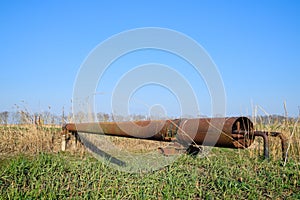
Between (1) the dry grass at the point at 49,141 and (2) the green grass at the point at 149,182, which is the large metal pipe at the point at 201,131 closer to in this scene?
(2) the green grass at the point at 149,182

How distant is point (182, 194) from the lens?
8.83 ft

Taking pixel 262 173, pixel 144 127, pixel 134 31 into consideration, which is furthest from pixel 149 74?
pixel 262 173

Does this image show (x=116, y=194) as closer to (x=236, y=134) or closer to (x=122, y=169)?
(x=122, y=169)

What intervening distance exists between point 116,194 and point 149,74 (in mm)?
3603

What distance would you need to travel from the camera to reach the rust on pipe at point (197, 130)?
3406 mm

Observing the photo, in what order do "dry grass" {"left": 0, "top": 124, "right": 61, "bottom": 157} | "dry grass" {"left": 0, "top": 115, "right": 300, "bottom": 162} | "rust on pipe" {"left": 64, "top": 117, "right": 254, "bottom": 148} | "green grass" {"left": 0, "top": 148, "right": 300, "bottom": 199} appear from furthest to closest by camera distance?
"dry grass" {"left": 0, "top": 124, "right": 61, "bottom": 157}
"dry grass" {"left": 0, "top": 115, "right": 300, "bottom": 162}
"rust on pipe" {"left": 64, "top": 117, "right": 254, "bottom": 148}
"green grass" {"left": 0, "top": 148, "right": 300, "bottom": 199}

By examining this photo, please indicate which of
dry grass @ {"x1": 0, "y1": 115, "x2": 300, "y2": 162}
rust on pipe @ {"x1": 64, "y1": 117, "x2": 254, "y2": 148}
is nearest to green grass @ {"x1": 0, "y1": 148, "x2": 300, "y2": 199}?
rust on pipe @ {"x1": 64, "y1": 117, "x2": 254, "y2": 148}

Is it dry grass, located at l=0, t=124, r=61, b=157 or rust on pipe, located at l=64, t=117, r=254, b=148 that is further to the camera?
dry grass, located at l=0, t=124, r=61, b=157

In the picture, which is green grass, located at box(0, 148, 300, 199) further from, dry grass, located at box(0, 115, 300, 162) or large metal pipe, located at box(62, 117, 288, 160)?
dry grass, located at box(0, 115, 300, 162)

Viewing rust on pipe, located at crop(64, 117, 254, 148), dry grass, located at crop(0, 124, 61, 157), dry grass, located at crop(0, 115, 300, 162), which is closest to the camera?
rust on pipe, located at crop(64, 117, 254, 148)

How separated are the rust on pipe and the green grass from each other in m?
0.38

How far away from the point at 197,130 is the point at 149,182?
1104mm

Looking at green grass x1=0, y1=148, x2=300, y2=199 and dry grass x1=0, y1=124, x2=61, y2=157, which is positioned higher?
dry grass x1=0, y1=124, x2=61, y2=157

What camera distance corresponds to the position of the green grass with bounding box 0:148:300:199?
2.69 metres
